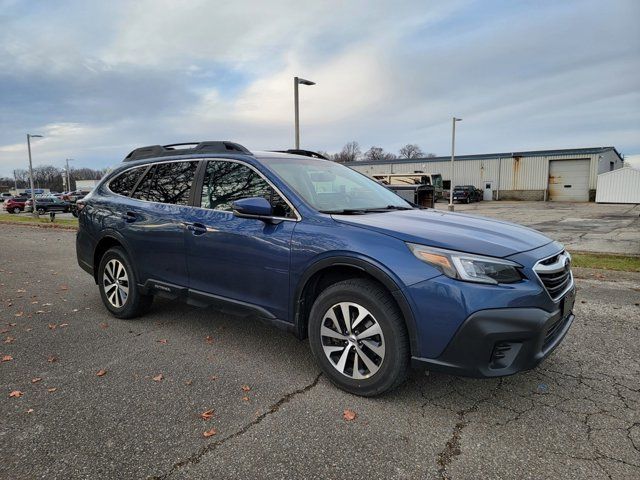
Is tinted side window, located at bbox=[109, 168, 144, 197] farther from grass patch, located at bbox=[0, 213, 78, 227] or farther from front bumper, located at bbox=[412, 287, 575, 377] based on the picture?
grass patch, located at bbox=[0, 213, 78, 227]

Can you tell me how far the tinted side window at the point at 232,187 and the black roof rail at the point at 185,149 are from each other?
6.4 inches

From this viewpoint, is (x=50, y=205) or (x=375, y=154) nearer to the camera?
(x=50, y=205)

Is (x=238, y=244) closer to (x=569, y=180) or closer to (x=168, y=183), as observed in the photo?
(x=168, y=183)

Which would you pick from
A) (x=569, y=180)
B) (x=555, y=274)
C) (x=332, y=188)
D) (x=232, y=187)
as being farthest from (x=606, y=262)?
(x=569, y=180)

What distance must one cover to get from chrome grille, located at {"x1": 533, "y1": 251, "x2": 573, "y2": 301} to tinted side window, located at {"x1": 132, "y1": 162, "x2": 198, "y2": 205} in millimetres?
3063

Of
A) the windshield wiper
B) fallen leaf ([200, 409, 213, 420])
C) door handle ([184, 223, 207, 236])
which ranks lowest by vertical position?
fallen leaf ([200, 409, 213, 420])

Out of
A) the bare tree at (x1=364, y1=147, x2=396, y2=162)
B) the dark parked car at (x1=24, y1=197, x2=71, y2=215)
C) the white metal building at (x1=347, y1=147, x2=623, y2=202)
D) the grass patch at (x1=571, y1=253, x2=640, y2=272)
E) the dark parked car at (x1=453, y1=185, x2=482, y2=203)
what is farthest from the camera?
the bare tree at (x1=364, y1=147, x2=396, y2=162)

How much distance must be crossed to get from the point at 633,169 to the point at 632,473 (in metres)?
41.6

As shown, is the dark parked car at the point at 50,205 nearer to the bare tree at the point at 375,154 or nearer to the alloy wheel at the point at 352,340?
the alloy wheel at the point at 352,340

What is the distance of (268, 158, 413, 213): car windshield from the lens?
3.60m

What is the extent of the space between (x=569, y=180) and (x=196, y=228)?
4653 centimetres

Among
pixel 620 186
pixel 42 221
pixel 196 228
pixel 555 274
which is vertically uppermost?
pixel 620 186

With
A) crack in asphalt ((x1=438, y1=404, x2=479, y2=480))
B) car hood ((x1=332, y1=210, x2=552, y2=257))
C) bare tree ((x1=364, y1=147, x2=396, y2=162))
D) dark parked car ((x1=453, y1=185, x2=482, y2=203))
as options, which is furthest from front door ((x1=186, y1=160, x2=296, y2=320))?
bare tree ((x1=364, y1=147, x2=396, y2=162))

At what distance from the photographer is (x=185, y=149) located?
4492mm
